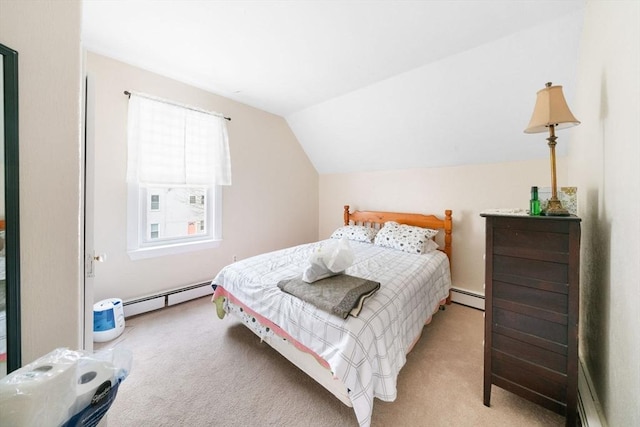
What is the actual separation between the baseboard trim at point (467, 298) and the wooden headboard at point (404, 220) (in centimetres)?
45

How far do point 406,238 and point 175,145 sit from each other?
289cm

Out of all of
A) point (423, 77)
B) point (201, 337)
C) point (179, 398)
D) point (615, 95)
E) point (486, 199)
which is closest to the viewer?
point (615, 95)

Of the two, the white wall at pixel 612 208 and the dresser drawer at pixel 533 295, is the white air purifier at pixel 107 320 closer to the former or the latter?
the dresser drawer at pixel 533 295

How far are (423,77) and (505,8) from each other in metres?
0.82

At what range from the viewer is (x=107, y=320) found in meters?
2.11

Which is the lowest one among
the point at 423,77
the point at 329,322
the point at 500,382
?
the point at 500,382

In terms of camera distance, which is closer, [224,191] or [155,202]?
[155,202]

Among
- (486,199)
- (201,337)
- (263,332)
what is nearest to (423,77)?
(486,199)

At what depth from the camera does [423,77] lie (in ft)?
7.86

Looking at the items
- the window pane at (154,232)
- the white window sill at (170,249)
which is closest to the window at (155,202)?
the window pane at (154,232)

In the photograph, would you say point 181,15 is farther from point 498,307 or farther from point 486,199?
point 486,199

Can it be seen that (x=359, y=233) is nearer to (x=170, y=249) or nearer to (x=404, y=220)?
(x=404, y=220)

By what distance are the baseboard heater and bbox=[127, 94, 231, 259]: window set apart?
18.0 inches

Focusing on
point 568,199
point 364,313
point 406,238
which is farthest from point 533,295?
point 406,238
